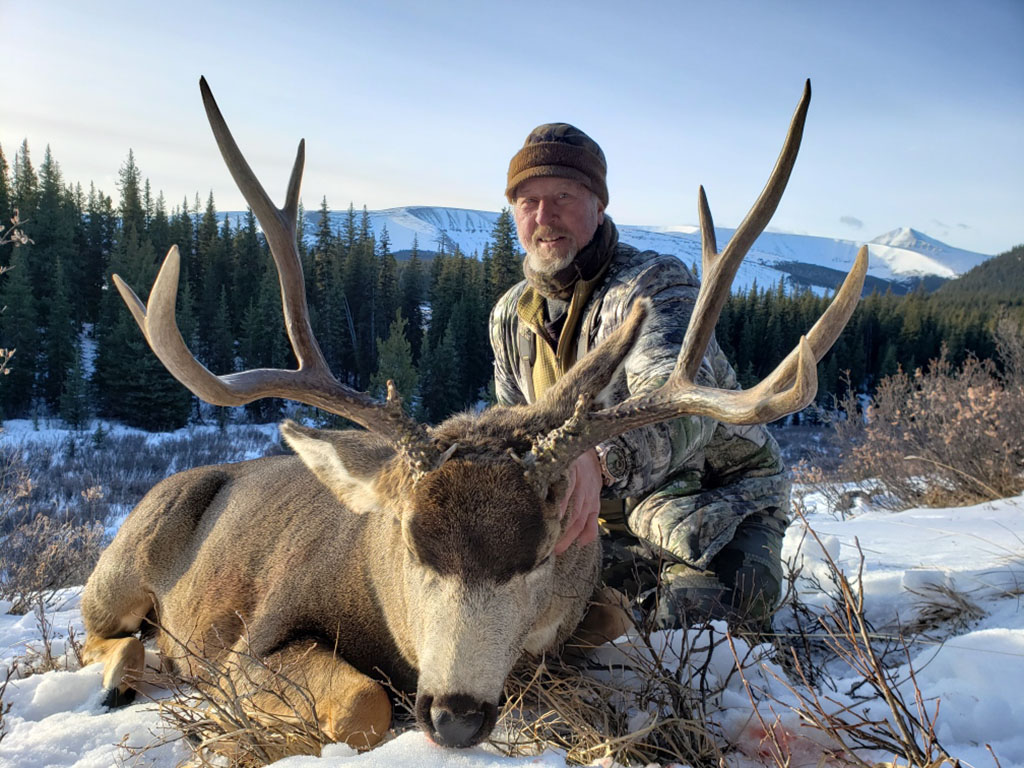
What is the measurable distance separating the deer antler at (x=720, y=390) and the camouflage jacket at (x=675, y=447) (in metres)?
0.73

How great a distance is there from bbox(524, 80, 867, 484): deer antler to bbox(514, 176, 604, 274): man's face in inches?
85.0

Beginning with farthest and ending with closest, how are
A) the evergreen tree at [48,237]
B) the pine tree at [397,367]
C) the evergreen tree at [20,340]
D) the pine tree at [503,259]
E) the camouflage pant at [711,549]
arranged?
the pine tree at [503,259], the evergreen tree at [48,237], the pine tree at [397,367], the evergreen tree at [20,340], the camouflage pant at [711,549]

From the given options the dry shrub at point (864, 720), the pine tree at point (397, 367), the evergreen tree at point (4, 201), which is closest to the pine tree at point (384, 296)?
the pine tree at point (397, 367)

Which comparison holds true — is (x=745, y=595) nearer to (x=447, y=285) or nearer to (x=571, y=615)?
(x=571, y=615)

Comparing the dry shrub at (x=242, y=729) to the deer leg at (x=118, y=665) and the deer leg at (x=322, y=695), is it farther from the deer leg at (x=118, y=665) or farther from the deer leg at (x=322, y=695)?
the deer leg at (x=118, y=665)

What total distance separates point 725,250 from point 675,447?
1.40m

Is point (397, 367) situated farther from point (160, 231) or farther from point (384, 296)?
point (160, 231)

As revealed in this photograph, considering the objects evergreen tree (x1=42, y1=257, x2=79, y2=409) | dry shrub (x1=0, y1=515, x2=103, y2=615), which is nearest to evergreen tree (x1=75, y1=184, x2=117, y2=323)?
evergreen tree (x1=42, y1=257, x2=79, y2=409)

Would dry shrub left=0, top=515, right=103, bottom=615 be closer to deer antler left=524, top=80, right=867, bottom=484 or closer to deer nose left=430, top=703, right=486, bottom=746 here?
deer nose left=430, top=703, right=486, bottom=746

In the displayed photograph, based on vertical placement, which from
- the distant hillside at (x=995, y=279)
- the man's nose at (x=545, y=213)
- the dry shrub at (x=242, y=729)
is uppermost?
the distant hillside at (x=995, y=279)

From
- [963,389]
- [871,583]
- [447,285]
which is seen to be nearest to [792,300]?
[447,285]

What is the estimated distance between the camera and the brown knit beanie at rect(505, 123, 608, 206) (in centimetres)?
544

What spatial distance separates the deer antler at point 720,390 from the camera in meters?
2.51

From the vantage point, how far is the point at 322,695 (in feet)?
10.00
